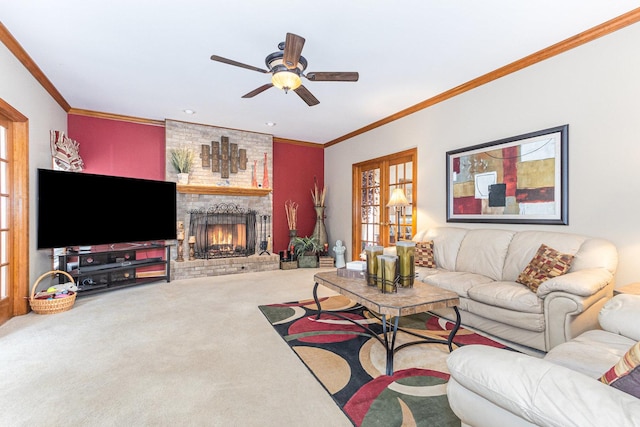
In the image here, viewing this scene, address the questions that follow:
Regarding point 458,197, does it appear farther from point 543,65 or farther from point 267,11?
point 267,11

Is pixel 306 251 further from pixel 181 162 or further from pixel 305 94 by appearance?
pixel 305 94

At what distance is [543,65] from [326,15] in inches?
90.7

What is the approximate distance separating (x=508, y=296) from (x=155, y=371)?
9.18 feet

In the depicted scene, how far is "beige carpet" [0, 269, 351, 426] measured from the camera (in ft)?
5.57

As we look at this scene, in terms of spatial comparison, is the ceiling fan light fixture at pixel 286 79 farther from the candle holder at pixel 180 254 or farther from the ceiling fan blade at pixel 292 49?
the candle holder at pixel 180 254

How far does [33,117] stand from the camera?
348 centimetres

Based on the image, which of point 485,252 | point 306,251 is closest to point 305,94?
point 485,252

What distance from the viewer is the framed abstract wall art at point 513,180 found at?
2977 millimetres

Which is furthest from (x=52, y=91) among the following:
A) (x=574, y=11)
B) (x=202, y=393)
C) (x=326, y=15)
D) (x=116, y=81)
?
(x=574, y=11)

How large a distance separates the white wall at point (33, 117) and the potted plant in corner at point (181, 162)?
156 cm

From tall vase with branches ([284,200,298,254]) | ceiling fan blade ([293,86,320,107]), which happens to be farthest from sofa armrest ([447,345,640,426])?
tall vase with branches ([284,200,298,254])

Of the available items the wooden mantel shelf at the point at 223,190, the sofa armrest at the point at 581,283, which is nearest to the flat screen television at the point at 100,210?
the wooden mantel shelf at the point at 223,190

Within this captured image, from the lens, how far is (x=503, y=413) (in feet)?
3.31

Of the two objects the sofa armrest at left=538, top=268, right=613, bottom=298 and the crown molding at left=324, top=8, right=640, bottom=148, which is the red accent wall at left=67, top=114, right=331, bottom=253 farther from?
the sofa armrest at left=538, top=268, right=613, bottom=298
